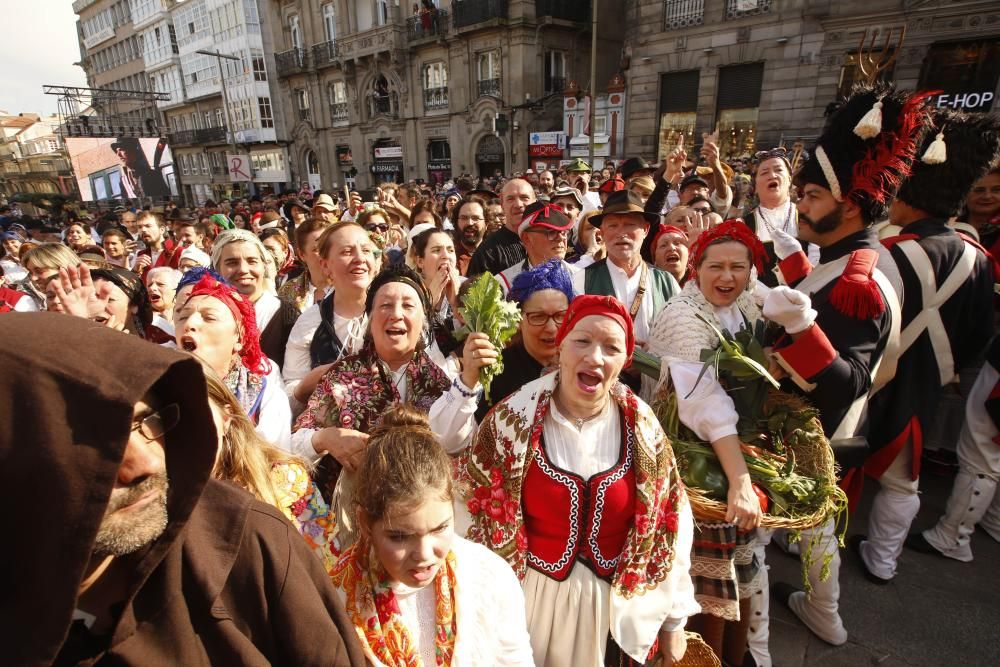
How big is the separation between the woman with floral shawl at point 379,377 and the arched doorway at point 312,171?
35.1 meters

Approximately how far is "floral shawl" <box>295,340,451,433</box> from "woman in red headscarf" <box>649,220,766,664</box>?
1190 mm

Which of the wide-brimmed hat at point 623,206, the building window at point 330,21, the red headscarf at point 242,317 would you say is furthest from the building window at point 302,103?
the red headscarf at point 242,317

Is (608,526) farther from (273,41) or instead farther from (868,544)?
(273,41)

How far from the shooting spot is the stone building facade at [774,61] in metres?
13.0

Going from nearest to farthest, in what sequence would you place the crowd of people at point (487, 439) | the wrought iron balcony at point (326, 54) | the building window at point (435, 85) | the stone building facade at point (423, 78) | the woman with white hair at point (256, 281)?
the crowd of people at point (487, 439) → the woman with white hair at point (256, 281) → the stone building facade at point (423, 78) → the building window at point (435, 85) → the wrought iron balcony at point (326, 54)

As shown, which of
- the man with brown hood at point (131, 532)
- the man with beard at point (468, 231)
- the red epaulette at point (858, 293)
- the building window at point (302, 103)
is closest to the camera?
the man with brown hood at point (131, 532)

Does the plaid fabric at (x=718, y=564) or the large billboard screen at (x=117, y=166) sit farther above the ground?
the large billboard screen at (x=117, y=166)

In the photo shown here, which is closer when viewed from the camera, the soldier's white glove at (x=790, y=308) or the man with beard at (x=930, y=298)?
the soldier's white glove at (x=790, y=308)

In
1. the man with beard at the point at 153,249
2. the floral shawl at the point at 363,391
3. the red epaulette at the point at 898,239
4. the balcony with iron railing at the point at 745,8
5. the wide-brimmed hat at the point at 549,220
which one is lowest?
the floral shawl at the point at 363,391

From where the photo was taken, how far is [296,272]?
6094 millimetres

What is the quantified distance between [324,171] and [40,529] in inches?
1380

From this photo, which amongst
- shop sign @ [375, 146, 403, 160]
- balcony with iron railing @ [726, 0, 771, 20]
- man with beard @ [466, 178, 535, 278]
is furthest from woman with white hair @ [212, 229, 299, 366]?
shop sign @ [375, 146, 403, 160]

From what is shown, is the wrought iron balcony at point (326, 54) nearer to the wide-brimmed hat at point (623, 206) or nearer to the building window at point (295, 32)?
the building window at point (295, 32)

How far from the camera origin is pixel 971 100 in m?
13.0
